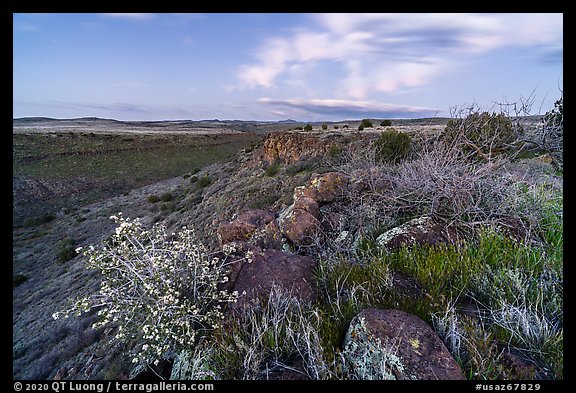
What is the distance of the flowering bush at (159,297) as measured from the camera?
8.30 feet

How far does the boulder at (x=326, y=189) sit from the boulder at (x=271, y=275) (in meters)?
2.24

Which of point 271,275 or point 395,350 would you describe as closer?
point 395,350

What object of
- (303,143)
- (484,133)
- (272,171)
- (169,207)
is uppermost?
(484,133)

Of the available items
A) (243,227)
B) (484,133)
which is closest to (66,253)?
(243,227)

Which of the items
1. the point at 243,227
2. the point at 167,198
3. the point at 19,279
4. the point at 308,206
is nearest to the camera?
the point at 308,206

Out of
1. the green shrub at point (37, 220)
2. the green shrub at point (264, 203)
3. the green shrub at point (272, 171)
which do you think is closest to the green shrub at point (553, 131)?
the green shrub at point (264, 203)

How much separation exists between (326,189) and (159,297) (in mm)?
3489

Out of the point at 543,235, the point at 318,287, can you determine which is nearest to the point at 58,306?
the point at 318,287

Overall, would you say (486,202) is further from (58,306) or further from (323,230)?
(58,306)

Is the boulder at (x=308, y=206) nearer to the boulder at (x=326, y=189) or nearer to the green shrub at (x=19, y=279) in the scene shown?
the boulder at (x=326, y=189)

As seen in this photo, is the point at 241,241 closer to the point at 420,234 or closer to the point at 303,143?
the point at 420,234

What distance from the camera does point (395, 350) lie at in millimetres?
1950

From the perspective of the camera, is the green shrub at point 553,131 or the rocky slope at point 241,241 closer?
the rocky slope at point 241,241
